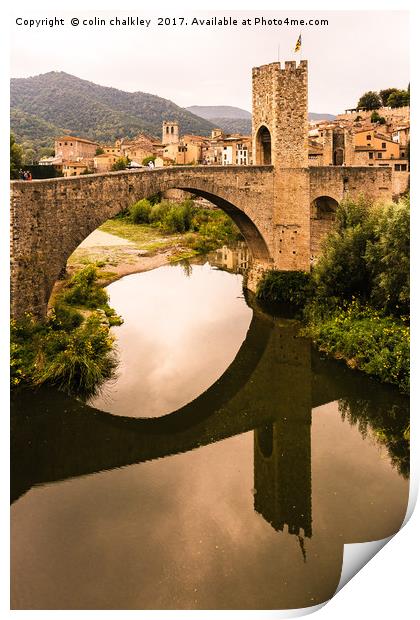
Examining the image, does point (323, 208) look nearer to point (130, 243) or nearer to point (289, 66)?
point (289, 66)

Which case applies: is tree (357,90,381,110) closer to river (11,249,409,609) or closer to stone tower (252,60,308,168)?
stone tower (252,60,308,168)

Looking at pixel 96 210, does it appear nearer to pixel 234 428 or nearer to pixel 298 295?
pixel 234 428

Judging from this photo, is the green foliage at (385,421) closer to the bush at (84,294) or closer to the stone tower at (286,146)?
the stone tower at (286,146)

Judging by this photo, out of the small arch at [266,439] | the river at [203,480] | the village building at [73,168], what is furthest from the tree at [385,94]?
the small arch at [266,439]

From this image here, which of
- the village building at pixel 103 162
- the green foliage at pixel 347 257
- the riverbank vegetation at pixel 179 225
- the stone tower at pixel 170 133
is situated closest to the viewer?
the green foliage at pixel 347 257

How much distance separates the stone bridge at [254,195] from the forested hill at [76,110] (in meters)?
2.00

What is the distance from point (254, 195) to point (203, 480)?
30.0ft

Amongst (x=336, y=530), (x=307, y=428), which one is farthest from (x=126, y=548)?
(x=307, y=428)

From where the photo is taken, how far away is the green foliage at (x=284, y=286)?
49.2 feet

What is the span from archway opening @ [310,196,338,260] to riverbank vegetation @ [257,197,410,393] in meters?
1.99

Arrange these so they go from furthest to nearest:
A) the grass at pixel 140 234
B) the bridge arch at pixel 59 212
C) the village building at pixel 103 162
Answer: the village building at pixel 103 162
the grass at pixel 140 234
the bridge arch at pixel 59 212

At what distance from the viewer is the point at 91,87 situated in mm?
23719

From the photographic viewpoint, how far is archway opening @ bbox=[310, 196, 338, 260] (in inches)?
629

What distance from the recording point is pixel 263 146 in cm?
1611
